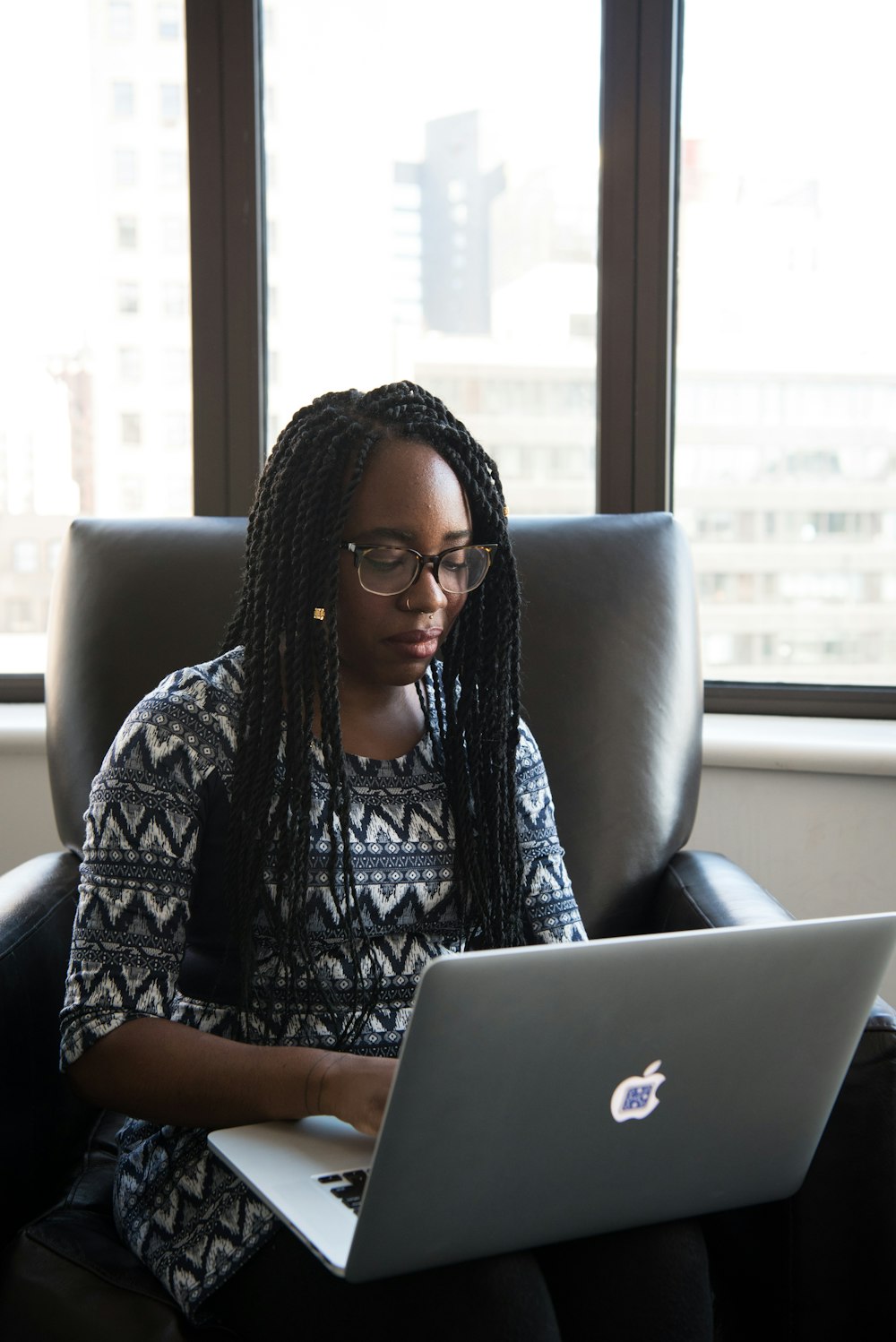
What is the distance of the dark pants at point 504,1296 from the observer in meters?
0.82

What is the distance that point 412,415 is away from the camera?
3.63 ft

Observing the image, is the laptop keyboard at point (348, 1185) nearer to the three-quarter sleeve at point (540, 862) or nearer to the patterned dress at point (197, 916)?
the patterned dress at point (197, 916)

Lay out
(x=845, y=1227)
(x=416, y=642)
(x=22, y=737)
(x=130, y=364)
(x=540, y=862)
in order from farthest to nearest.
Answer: (x=130, y=364), (x=22, y=737), (x=540, y=862), (x=416, y=642), (x=845, y=1227)

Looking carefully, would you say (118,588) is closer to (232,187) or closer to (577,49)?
(232,187)

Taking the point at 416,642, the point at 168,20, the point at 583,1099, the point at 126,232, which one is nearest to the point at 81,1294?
the point at 583,1099

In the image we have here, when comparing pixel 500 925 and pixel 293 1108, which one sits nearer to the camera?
pixel 293 1108

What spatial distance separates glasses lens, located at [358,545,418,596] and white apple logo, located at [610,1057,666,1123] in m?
0.46

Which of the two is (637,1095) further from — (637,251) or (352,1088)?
(637,251)

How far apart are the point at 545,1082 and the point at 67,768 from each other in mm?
897

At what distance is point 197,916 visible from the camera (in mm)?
1087

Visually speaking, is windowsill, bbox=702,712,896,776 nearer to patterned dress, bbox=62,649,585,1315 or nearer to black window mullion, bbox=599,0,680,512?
black window mullion, bbox=599,0,680,512

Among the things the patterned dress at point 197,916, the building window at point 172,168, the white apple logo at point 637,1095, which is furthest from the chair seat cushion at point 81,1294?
the building window at point 172,168

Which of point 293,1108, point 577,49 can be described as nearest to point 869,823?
point 293,1108

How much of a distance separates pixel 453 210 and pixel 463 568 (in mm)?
1200
